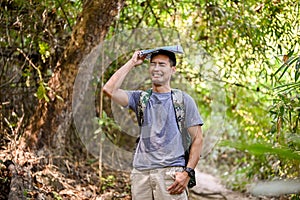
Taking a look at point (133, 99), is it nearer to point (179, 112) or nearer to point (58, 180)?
point (179, 112)

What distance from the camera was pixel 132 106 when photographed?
3314mm

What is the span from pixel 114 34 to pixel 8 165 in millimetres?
2270

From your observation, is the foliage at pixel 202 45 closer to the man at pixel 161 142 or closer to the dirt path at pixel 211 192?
the dirt path at pixel 211 192

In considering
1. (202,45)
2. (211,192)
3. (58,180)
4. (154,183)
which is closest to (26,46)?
(58,180)

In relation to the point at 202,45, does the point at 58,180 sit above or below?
below

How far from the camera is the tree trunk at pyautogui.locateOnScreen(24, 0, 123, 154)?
4.79m

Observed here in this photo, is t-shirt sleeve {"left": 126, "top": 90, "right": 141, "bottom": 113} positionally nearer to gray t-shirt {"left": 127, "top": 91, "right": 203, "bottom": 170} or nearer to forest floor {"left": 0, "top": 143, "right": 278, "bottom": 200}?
gray t-shirt {"left": 127, "top": 91, "right": 203, "bottom": 170}

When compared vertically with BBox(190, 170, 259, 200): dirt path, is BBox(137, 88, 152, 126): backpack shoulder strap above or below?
above

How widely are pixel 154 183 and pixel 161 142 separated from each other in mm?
252

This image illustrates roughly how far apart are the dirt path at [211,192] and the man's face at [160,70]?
293cm

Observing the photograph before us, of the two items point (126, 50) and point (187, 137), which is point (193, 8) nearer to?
point (126, 50)

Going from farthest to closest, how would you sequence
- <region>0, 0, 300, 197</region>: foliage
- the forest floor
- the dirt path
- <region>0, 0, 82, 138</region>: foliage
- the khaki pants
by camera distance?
the dirt path, <region>0, 0, 82, 138</region>: foliage, <region>0, 0, 300, 197</region>: foliage, the forest floor, the khaki pants

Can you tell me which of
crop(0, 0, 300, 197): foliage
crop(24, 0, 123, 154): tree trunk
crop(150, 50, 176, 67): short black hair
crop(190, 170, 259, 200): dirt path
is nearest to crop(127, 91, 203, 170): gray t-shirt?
crop(150, 50, 176, 67): short black hair

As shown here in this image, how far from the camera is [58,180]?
15.9ft
